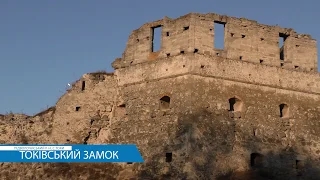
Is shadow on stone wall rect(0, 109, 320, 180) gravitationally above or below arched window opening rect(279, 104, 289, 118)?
below

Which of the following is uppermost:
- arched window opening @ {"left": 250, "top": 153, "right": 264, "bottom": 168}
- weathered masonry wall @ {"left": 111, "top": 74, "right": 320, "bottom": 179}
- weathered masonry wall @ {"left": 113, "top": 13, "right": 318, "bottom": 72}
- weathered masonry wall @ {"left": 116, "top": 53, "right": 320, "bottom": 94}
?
weathered masonry wall @ {"left": 113, "top": 13, "right": 318, "bottom": 72}

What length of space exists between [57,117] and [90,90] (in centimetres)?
191

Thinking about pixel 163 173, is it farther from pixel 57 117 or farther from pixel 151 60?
pixel 57 117

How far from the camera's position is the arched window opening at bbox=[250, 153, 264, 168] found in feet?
65.5

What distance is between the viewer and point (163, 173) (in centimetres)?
1927

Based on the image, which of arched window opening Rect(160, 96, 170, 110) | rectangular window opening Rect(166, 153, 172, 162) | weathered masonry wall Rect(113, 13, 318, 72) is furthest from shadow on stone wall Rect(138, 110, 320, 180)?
weathered masonry wall Rect(113, 13, 318, 72)

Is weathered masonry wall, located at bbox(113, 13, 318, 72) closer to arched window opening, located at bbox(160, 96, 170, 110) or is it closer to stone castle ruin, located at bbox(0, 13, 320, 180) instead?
stone castle ruin, located at bbox(0, 13, 320, 180)

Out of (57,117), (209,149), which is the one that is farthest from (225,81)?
(57,117)

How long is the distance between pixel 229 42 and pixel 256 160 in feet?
14.9

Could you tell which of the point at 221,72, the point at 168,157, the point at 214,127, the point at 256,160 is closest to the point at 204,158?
the point at 214,127

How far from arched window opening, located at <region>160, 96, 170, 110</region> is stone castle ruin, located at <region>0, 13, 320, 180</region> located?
4 centimetres

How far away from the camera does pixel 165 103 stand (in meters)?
20.5

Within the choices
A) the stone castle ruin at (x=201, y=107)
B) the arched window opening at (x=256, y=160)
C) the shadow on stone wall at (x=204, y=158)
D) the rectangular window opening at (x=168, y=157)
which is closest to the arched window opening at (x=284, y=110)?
the stone castle ruin at (x=201, y=107)

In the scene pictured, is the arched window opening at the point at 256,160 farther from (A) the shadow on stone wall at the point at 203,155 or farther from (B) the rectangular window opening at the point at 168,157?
(B) the rectangular window opening at the point at 168,157
